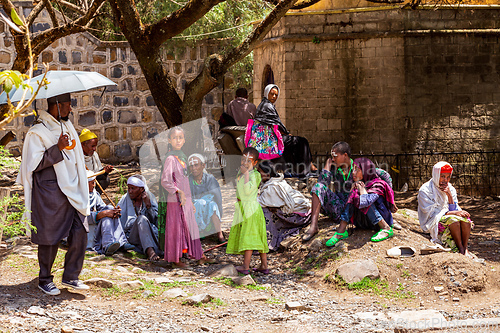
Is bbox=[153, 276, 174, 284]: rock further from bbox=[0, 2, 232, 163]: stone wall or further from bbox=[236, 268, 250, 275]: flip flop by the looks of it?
bbox=[0, 2, 232, 163]: stone wall

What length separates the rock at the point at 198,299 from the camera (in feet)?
16.9

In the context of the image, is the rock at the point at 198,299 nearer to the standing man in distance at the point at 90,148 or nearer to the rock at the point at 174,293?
the rock at the point at 174,293

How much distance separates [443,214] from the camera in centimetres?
658

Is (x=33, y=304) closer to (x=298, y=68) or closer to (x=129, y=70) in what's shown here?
(x=298, y=68)

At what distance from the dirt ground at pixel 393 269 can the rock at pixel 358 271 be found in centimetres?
11

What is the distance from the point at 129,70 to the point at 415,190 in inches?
298

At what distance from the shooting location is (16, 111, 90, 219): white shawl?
502cm

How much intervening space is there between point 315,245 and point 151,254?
77.8 inches

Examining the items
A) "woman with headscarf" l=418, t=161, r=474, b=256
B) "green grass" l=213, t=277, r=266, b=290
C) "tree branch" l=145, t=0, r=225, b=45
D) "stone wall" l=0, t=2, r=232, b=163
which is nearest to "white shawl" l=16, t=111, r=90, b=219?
"green grass" l=213, t=277, r=266, b=290

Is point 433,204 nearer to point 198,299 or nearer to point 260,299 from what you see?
point 260,299

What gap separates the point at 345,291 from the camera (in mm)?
5793

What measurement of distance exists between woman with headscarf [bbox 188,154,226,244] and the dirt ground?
0.89 feet

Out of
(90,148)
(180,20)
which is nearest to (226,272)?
(90,148)

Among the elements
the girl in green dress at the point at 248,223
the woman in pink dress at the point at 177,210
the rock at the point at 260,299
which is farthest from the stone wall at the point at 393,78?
the rock at the point at 260,299
